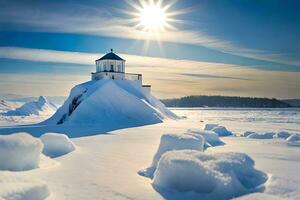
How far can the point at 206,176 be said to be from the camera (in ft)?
28.7

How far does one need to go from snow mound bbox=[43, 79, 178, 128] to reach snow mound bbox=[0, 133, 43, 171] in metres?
27.6

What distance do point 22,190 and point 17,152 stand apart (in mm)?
3816

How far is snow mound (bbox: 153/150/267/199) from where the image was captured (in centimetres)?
859

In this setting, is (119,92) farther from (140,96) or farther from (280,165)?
(280,165)

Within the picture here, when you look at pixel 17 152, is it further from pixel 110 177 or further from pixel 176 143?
pixel 176 143

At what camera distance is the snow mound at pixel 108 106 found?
40125 mm

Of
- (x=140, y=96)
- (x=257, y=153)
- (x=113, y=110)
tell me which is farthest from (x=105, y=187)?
(x=140, y=96)

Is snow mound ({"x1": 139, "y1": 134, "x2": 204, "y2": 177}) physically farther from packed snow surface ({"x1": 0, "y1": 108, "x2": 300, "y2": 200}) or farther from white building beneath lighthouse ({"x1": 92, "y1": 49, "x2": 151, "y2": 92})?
white building beneath lighthouse ({"x1": 92, "y1": 49, "x2": 151, "y2": 92})

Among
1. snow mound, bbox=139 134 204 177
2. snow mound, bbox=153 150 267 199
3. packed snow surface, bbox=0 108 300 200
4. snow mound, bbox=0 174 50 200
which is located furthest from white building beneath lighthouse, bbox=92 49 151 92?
snow mound, bbox=0 174 50 200

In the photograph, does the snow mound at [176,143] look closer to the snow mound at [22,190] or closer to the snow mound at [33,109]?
the snow mound at [22,190]

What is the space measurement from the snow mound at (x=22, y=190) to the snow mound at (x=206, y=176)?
3.00 metres

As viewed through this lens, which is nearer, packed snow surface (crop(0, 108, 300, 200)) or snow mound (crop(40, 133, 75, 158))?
packed snow surface (crop(0, 108, 300, 200))

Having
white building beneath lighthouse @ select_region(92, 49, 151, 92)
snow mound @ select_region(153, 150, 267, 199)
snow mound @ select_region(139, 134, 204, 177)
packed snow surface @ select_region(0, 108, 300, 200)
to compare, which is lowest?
packed snow surface @ select_region(0, 108, 300, 200)

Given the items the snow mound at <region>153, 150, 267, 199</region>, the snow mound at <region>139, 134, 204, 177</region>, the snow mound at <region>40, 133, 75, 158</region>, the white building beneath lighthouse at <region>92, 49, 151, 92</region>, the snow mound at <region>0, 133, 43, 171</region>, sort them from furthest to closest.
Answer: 1. the white building beneath lighthouse at <region>92, 49, 151, 92</region>
2. the snow mound at <region>40, 133, 75, 158</region>
3. the snow mound at <region>139, 134, 204, 177</region>
4. the snow mound at <region>0, 133, 43, 171</region>
5. the snow mound at <region>153, 150, 267, 199</region>
